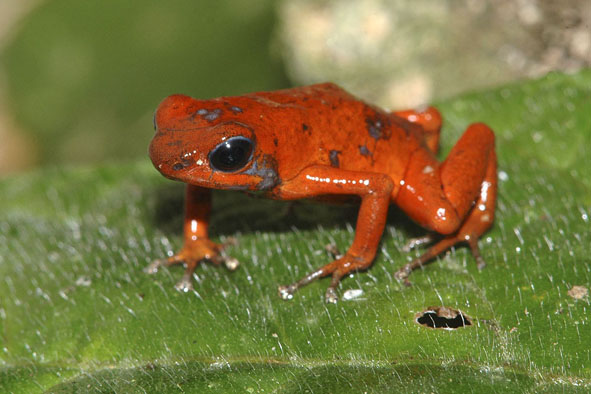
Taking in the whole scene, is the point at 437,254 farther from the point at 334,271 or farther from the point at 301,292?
the point at 301,292

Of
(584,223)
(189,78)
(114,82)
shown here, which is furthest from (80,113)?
(584,223)

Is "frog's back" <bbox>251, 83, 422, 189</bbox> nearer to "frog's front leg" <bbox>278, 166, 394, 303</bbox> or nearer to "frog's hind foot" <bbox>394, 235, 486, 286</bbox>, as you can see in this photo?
"frog's front leg" <bbox>278, 166, 394, 303</bbox>

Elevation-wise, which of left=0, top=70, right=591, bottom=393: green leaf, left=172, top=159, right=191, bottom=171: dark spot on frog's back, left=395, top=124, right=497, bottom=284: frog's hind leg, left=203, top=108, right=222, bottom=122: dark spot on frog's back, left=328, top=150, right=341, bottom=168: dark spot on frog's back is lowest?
left=0, top=70, right=591, bottom=393: green leaf

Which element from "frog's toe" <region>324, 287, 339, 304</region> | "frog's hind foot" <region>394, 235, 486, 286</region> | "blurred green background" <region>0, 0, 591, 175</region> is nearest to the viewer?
"frog's toe" <region>324, 287, 339, 304</region>

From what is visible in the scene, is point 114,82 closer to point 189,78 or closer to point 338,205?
point 189,78

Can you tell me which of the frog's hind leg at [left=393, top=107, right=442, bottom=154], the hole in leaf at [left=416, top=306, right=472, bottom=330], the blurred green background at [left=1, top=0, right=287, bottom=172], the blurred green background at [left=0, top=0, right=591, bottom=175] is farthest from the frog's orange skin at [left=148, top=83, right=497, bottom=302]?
the blurred green background at [left=1, top=0, right=287, bottom=172]

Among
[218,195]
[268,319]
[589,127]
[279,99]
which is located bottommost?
[268,319]

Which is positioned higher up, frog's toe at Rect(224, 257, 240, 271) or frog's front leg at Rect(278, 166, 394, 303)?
frog's front leg at Rect(278, 166, 394, 303)
